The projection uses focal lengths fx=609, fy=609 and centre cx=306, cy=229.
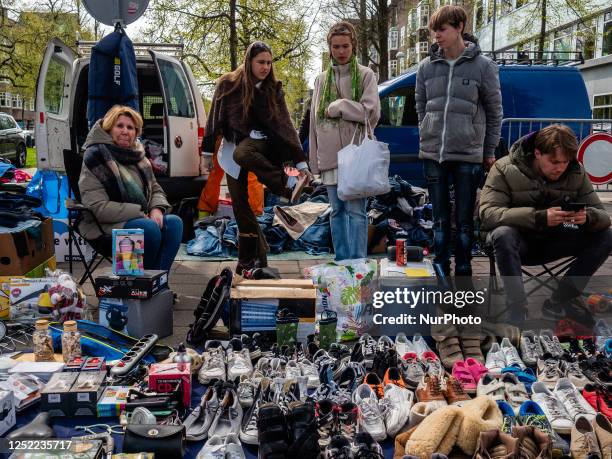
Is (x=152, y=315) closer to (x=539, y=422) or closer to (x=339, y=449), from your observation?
(x=339, y=449)

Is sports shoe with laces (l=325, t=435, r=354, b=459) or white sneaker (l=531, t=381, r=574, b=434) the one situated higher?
sports shoe with laces (l=325, t=435, r=354, b=459)

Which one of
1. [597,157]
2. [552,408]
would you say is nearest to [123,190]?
[552,408]

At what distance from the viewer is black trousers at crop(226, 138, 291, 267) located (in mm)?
5023

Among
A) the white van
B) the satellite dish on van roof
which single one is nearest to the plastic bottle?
the satellite dish on van roof

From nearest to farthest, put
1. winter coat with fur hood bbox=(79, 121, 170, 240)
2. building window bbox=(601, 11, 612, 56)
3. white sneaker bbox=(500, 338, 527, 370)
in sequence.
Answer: white sneaker bbox=(500, 338, 527, 370), winter coat with fur hood bbox=(79, 121, 170, 240), building window bbox=(601, 11, 612, 56)

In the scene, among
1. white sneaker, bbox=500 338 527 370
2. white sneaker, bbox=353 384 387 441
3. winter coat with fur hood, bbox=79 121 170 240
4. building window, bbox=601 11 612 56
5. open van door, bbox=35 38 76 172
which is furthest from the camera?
building window, bbox=601 11 612 56

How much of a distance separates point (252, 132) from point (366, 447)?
3206mm

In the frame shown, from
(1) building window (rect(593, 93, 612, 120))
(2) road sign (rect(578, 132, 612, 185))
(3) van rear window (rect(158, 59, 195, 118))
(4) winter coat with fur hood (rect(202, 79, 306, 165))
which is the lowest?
(2) road sign (rect(578, 132, 612, 185))

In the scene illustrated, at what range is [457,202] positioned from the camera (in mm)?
4672

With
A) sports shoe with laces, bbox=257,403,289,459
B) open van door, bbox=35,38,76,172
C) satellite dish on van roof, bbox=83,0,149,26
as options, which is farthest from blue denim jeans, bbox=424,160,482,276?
open van door, bbox=35,38,76,172

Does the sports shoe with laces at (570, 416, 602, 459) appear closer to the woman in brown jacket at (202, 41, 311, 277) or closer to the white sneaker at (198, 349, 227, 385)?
the white sneaker at (198, 349, 227, 385)

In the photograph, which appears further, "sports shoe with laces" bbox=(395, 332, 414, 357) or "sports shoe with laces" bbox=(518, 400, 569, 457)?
"sports shoe with laces" bbox=(395, 332, 414, 357)

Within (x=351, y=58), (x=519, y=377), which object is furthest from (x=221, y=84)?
(x=519, y=377)

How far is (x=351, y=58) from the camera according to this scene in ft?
15.5
